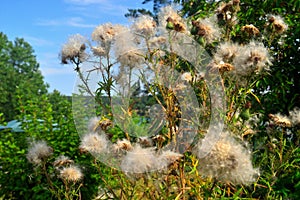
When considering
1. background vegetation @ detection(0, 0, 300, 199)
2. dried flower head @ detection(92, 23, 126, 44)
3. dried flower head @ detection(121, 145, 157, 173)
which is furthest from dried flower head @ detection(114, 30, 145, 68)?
background vegetation @ detection(0, 0, 300, 199)

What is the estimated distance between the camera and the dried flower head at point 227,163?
1277mm

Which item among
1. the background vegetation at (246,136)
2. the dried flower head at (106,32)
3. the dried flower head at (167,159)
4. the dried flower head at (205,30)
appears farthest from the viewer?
the background vegetation at (246,136)

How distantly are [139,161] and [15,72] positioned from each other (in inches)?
1036

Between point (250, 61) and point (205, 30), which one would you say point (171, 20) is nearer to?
point (205, 30)

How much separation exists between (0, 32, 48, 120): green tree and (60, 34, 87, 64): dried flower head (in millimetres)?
22748

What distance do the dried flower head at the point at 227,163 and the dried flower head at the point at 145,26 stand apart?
0.56m

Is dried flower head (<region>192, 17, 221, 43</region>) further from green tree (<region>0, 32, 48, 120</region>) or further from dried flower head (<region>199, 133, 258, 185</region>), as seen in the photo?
green tree (<region>0, 32, 48, 120</region>)

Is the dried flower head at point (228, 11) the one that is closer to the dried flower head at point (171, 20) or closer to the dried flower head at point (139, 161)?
the dried flower head at point (171, 20)

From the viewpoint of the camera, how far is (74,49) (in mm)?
1706

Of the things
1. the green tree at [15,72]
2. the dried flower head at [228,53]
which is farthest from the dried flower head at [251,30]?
the green tree at [15,72]

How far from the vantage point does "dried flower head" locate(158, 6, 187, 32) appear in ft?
5.57

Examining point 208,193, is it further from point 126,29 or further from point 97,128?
point 126,29

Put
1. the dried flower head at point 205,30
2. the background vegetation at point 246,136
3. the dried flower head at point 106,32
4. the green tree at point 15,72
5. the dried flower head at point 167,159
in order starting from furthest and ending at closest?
the green tree at point 15,72, the background vegetation at point 246,136, the dried flower head at point 205,30, the dried flower head at point 106,32, the dried flower head at point 167,159

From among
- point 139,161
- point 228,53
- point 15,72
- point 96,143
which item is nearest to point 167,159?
point 139,161
